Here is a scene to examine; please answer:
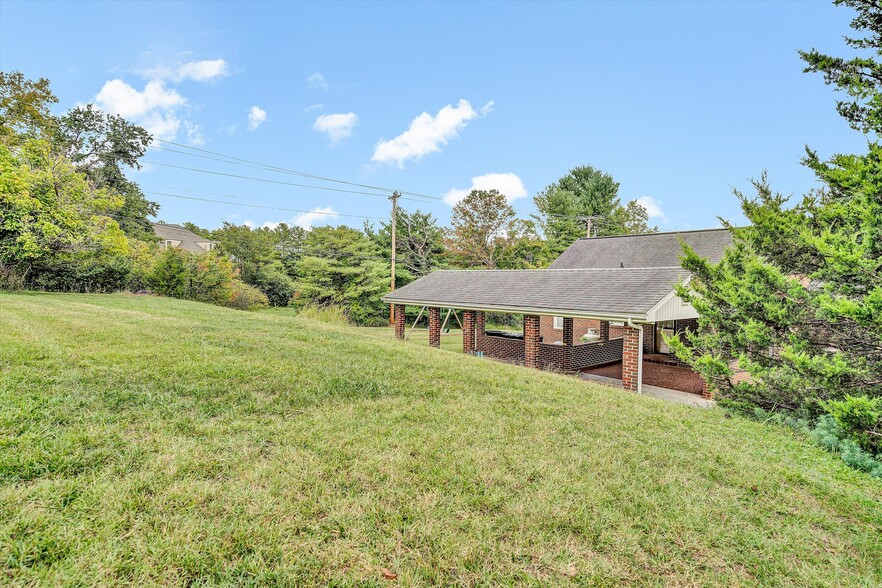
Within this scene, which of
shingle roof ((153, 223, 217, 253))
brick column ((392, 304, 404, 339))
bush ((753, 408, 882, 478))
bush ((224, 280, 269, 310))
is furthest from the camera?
shingle roof ((153, 223, 217, 253))

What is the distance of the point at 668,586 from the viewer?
2350mm

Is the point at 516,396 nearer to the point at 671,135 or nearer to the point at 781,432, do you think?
the point at 781,432

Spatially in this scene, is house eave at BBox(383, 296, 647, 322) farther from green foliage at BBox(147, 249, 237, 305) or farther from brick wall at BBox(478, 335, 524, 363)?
green foliage at BBox(147, 249, 237, 305)

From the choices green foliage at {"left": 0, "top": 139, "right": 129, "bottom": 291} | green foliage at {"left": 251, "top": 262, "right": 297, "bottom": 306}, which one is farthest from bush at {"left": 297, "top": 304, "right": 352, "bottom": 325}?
green foliage at {"left": 251, "top": 262, "right": 297, "bottom": 306}

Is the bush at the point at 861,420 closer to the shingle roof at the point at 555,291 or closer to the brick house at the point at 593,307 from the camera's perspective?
the brick house at the point at 593,307

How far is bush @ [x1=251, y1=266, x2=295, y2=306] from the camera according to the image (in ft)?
126

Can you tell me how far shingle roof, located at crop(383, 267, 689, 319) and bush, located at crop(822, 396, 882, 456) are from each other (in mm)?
4844

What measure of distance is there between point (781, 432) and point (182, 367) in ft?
28.2

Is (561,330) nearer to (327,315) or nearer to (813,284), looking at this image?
(813,284)

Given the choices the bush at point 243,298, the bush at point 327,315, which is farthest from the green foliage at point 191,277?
the bush at point 327,315

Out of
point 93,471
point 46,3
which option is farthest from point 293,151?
point 93,471

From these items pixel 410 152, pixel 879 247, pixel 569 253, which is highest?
pixel 410 152

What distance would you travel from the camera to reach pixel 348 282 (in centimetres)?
2889

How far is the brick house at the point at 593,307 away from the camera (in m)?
10.2
